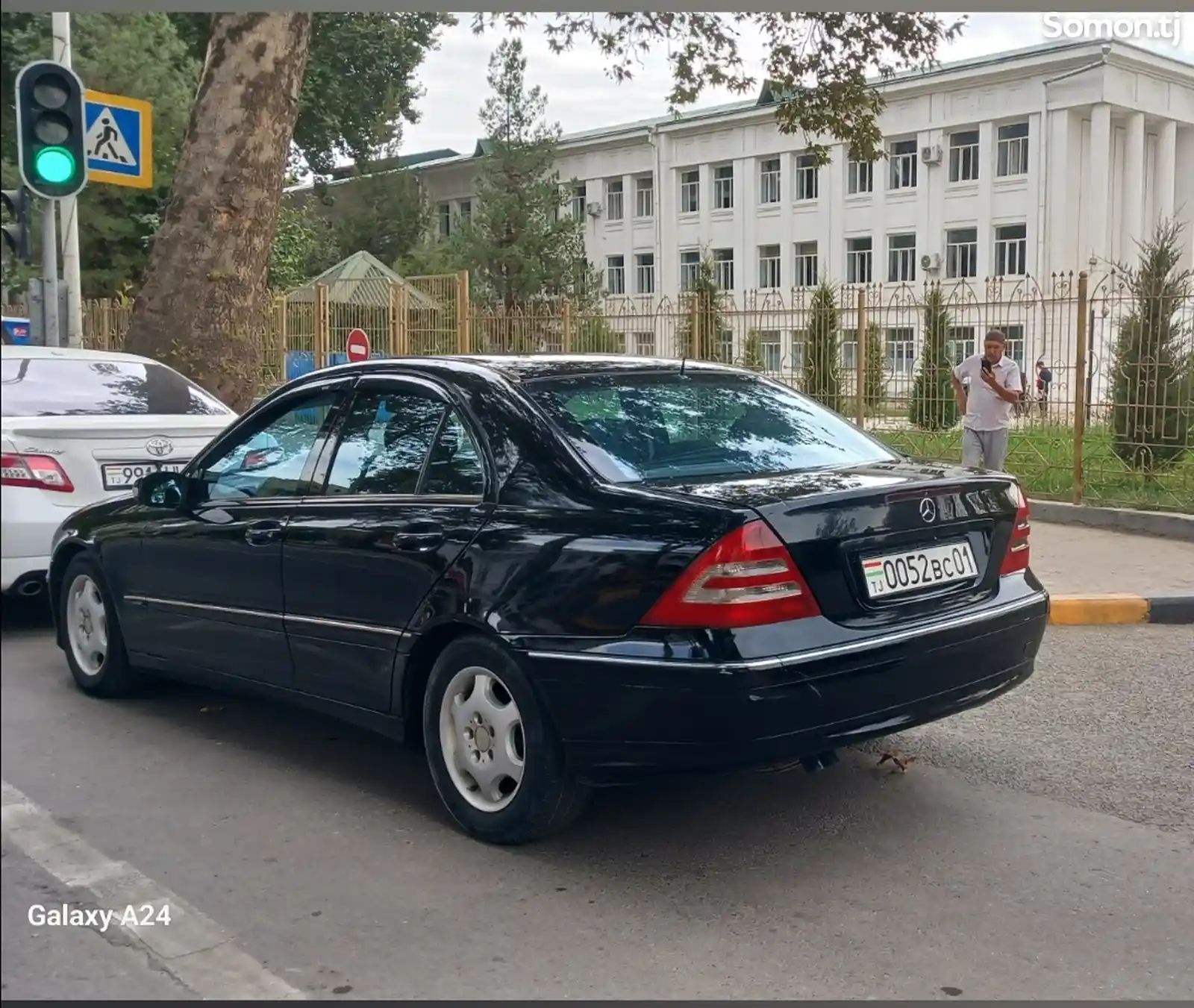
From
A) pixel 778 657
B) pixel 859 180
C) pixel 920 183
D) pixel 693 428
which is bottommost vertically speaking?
pixel 778 657

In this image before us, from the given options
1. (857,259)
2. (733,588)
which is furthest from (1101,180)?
(733,588)

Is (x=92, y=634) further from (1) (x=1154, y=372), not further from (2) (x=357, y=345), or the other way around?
(2) (x=357, y=345)

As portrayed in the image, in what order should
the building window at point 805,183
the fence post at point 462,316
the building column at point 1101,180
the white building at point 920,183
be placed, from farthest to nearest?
the building window at point 805,183 → the white building at point 920,183 → the building column at point 1101,180 → the fence post at point 462,316

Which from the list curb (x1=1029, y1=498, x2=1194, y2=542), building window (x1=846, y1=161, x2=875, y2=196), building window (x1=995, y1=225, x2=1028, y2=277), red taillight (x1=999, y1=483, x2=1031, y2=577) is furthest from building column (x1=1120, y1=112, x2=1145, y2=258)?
red taillight (x1=999, y1=483, x2=1031, y2=577)

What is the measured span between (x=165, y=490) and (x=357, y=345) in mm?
11059

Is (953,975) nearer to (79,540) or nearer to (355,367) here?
(355,367)

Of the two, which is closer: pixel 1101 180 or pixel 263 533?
pixel 263 533

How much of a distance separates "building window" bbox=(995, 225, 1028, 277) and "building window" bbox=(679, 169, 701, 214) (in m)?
11.1

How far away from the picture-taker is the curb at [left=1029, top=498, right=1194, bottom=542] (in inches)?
396

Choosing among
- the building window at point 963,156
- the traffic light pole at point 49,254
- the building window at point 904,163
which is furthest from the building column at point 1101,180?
the traffic light pole at point 49,254

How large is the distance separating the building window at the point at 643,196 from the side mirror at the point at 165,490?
4318cm

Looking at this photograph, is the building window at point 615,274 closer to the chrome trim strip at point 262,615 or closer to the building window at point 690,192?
the building window at point 690,192

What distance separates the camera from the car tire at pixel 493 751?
3699mm

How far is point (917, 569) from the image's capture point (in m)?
3.83
